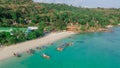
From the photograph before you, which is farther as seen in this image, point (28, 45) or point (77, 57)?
point (28, 45)

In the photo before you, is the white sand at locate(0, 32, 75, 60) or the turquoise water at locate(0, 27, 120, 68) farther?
the white sand at locate(0, 32, 75, 60)

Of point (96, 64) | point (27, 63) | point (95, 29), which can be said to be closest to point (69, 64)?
point (96, 64)

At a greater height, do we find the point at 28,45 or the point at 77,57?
the point at 28,45

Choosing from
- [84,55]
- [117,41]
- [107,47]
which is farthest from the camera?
[117,41]

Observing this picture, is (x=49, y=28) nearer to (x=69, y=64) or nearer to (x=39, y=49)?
(x=39, y=49)

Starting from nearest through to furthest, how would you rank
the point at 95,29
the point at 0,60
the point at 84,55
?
the point at 0,60 → the point at 84,55 → the point at 95,29
